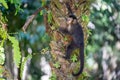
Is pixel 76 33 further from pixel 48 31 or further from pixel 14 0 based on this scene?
pixel 14 0

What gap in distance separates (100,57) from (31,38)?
3.57m

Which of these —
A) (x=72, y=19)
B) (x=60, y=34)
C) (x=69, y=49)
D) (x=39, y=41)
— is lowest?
(x=39, y=41)

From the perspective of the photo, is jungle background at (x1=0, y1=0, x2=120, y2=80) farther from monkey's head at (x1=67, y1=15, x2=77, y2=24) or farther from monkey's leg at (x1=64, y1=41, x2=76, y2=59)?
monkey's head at (x1=67, y1=15, x2=77, y2=24)

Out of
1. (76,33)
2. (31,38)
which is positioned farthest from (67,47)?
(31,38)

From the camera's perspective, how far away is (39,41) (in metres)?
5.54

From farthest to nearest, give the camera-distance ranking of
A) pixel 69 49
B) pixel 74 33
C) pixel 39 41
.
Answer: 1. pixel 39 41
2. pixel 69 49
3. pixel 74 33

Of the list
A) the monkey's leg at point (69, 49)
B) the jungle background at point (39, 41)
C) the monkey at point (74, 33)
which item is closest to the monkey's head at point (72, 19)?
the monkey at point (74, 33)

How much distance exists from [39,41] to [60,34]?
2.91 m

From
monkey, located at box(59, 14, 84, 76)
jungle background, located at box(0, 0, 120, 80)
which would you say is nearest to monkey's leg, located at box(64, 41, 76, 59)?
monkey, located at box(59, 14, 84, 76)

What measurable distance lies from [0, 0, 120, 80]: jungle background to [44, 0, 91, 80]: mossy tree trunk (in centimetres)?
5

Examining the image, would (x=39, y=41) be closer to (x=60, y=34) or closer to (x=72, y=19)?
(x=60, y=34)

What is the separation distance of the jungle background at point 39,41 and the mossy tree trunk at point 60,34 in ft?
0.18

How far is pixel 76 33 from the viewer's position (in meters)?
2.53

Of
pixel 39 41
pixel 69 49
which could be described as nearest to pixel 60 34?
pixel 69 49
